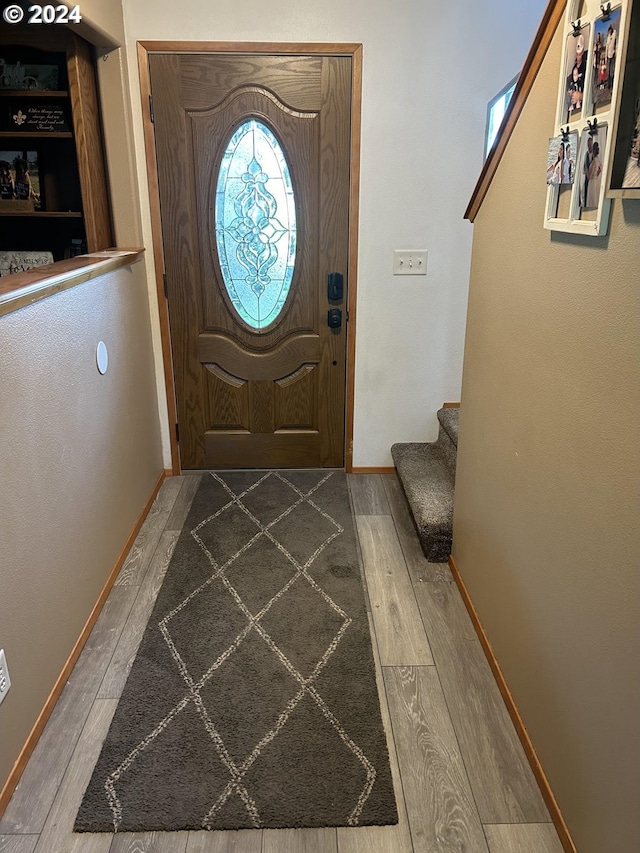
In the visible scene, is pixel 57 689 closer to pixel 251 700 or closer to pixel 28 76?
pixel 251 700

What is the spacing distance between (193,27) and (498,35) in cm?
138

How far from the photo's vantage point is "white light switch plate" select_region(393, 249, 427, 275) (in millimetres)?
3129

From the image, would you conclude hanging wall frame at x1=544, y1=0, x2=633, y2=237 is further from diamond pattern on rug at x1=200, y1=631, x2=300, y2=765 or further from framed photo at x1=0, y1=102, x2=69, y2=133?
framed photo at x1=0, y1=102, x2=69, y2=133

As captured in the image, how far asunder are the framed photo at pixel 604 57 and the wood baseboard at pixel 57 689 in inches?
81.4

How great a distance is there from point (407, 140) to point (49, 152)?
1.69 meters

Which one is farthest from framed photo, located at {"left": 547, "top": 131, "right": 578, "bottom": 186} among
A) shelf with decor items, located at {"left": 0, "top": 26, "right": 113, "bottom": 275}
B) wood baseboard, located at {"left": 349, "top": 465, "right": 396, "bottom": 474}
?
wood baseboard, located at {"left": 349, "top": 465, "right": 396, "bottom": 474}

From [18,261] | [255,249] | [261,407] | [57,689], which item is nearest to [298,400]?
[261,407]

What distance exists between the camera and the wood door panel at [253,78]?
2.84 meters

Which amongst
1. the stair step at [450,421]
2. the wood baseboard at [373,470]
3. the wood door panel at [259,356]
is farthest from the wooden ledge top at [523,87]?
the wood baseboard at [373,470]

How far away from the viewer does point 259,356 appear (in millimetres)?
3299

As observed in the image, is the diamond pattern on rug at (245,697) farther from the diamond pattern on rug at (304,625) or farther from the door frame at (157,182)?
the door frame at (157,182)

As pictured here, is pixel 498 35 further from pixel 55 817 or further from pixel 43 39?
pixel 55 817

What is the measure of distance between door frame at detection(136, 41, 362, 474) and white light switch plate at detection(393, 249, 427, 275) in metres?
0.21

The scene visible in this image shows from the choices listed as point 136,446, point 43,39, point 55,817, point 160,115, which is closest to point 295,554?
point 136,446
